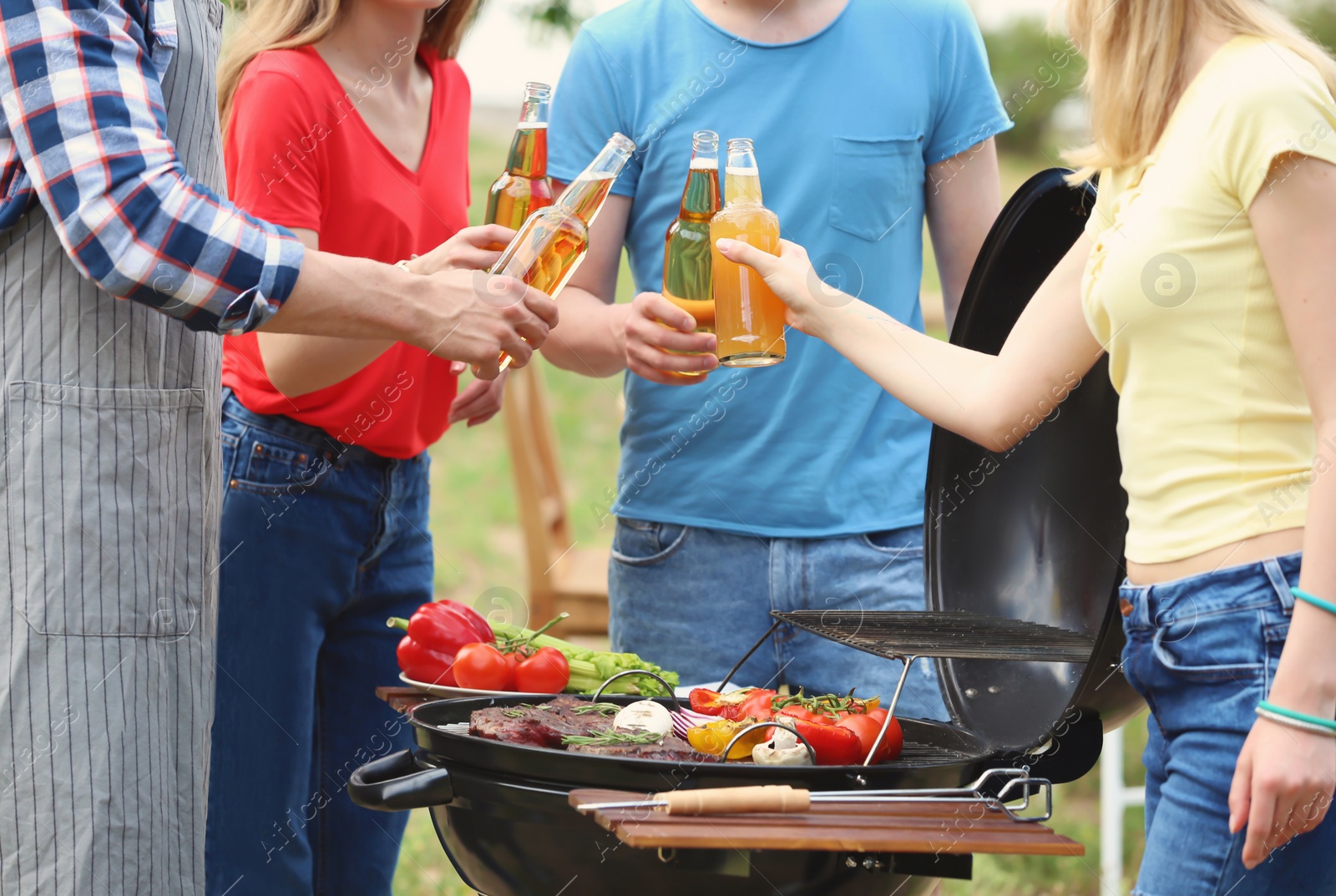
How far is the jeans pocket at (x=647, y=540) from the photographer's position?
216 cm

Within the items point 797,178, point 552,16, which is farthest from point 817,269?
point 552,16

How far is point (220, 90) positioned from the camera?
207 cm

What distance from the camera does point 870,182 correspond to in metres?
2.13

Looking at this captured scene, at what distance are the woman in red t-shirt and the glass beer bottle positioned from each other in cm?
49

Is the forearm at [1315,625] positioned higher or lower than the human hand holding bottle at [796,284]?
lower

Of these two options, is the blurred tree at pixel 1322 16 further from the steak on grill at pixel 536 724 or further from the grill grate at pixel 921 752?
the steak on grill at pixel 536 724

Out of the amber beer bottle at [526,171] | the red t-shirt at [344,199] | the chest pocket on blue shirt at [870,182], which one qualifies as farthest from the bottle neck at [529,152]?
the chest pocket on blue shirt at [870,182]

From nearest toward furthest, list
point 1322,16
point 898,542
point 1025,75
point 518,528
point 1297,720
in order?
point 1297,720 < point 898,542 < point 518,528 < point 1322,16 < point 1025,75

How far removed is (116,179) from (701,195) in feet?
2.89

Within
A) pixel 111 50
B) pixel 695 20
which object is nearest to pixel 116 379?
pixel 111 50

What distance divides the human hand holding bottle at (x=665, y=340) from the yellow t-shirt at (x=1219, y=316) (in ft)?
2.22

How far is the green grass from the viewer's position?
146 inches

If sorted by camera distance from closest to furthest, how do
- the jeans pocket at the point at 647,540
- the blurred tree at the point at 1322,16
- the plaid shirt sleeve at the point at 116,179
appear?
1. the plaid shirt sleeve at the point at 116,179
2. the jeans pocket at the point at 647,540
3. the blurred tree at the point at 1322,16

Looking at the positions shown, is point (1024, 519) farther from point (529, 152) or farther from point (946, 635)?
point (529, 152)
